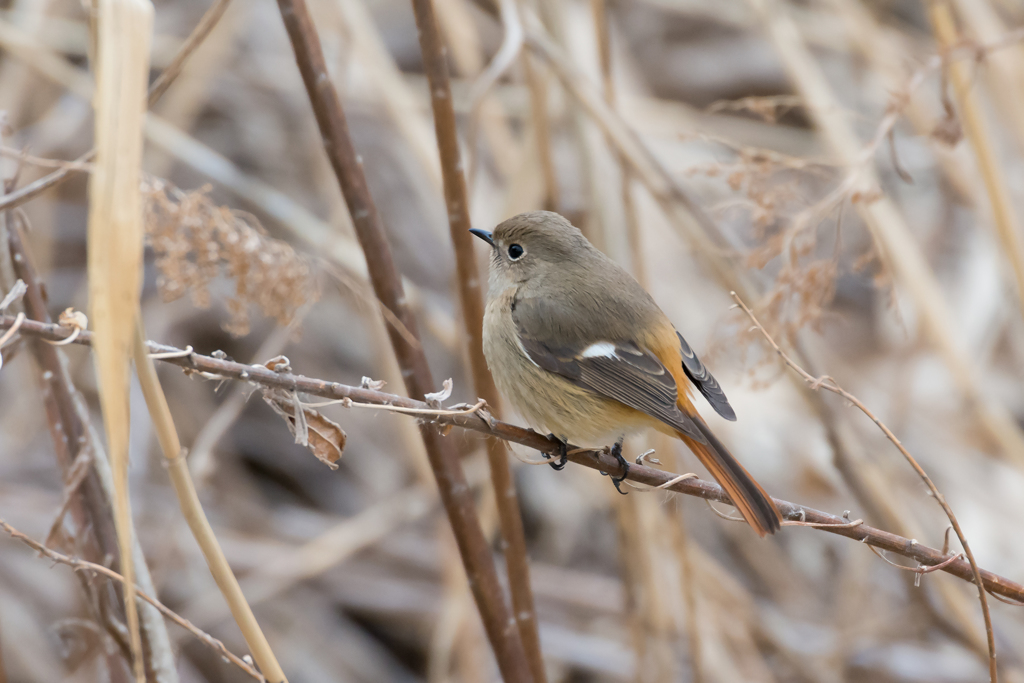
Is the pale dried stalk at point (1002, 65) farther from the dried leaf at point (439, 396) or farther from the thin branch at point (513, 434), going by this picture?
the dried leaf at point (439, 396)

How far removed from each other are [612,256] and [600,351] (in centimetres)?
54

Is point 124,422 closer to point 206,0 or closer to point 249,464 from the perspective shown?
point 249,464

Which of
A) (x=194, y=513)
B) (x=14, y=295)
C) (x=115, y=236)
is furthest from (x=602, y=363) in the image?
(x=115, y=236)

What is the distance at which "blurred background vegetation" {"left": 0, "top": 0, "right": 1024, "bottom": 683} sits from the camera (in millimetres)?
1994

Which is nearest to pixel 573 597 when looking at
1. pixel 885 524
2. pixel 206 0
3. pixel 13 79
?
pixel 885 524

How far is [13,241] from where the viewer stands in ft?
4.33

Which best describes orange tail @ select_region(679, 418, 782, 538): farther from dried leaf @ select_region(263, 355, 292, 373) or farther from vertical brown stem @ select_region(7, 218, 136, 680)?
vertical brown stem @ select_region(7, 218, 136, 680)

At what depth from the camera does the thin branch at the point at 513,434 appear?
990 mm

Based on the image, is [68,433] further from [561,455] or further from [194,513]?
[561,455]

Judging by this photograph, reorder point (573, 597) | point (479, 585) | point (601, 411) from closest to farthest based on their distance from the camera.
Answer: point (479, 585)
point (601, 411)
point (573, 597)

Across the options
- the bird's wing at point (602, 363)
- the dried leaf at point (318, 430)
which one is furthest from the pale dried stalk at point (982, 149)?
the dried leaf at point (318, 430)

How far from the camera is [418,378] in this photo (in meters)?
1.50

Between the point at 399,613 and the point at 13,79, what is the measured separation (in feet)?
8.61

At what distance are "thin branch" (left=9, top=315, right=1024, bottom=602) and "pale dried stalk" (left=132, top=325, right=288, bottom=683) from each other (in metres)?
0.08
